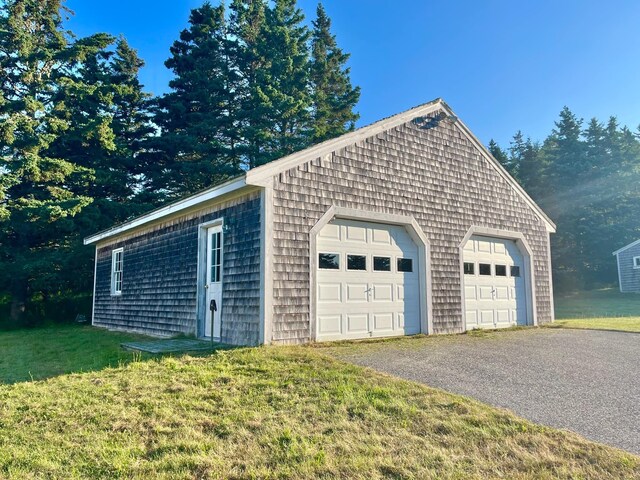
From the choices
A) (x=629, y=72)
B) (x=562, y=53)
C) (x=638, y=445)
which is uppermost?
(x=562, y=53)

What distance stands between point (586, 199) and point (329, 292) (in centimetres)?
3122

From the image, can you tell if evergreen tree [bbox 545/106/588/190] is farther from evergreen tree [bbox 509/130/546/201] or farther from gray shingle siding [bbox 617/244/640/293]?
gray shingle siding [bbox 617/244/640/293]

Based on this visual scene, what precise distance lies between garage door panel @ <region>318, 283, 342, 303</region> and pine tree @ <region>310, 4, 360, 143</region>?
16.6 metres

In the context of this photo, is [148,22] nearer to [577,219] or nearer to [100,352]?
[100,352]

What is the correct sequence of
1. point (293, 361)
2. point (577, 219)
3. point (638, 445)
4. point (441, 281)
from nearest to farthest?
1. point (638, 445)
2. point (293, 361)
3. point (441, 281)
4. point (577, 219)

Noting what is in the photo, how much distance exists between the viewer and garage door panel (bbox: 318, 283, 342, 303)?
25.5 ft

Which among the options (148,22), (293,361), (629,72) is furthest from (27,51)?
(629,72)

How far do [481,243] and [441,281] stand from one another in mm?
2088

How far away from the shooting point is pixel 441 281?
9.59 meters

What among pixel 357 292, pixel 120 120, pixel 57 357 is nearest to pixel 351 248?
pixel 357 292

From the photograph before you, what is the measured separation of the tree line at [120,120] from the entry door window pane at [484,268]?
13155 mm

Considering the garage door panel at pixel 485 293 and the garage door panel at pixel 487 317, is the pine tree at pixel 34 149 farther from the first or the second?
the garage door panel at pixel 487 317

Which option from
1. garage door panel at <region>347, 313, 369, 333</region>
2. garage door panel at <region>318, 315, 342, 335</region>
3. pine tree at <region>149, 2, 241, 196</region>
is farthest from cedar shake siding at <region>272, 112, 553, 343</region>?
pine tree at <region>149, 2, 241, 196</region>

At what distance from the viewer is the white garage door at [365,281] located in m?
7.91
